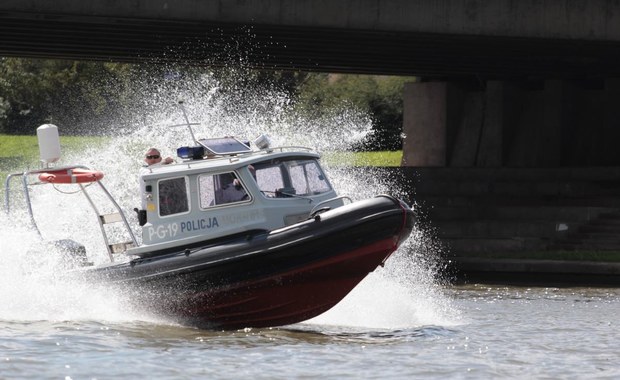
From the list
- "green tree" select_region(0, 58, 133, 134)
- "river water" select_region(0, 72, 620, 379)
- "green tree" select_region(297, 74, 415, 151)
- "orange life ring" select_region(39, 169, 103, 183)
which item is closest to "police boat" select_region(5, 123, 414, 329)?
"river water" select_region(0, 72, 620, 379)

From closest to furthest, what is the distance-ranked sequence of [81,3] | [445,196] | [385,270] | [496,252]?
[385,270] → [81,3] → [496,252] → [445,196]

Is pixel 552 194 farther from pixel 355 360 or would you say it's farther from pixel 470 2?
pixel 355 360

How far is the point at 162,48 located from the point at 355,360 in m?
19.5

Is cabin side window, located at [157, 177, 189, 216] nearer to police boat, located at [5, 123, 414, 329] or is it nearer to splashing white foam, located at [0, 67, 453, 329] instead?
police boat, located at [5, 123, 414, 329]

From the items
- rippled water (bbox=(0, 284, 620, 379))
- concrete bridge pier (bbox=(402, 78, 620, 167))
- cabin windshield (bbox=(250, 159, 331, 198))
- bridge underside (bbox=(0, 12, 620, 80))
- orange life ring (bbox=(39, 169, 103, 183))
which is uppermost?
bridge underside (bbox=(0, 12, 620, 80))

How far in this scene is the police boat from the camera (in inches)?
706

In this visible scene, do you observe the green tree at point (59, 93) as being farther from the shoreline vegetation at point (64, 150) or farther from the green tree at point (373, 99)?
the green tree at point (373, 99)

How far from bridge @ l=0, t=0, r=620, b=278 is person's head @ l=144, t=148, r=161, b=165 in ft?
29.3

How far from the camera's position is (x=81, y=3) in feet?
91.8

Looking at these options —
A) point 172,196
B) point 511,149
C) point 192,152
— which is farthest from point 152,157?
point 511,149

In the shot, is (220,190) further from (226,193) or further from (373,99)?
(373,99)

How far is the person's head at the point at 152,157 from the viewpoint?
774 inches

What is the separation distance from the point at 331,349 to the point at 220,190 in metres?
3.06

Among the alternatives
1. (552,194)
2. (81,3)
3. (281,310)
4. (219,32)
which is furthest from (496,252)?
(281,310)
